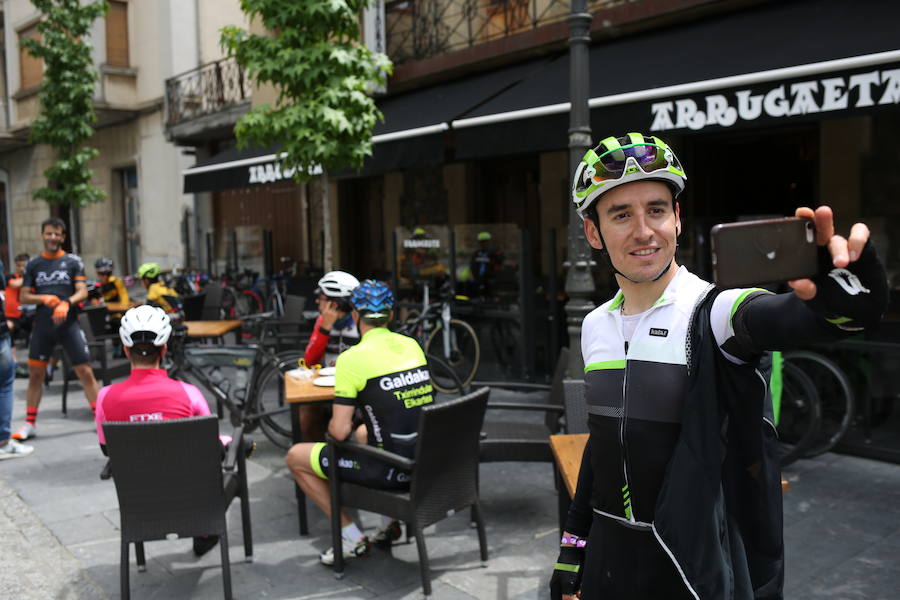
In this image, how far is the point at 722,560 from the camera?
165cm

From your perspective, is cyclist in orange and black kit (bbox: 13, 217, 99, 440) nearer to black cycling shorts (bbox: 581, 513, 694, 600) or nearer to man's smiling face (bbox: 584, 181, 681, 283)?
black cycling shorts (bbox: 581, 513, 694, 600)

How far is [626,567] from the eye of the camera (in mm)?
1811

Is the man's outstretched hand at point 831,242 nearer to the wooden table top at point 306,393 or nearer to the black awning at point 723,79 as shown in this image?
the wooden table top at point 306,393

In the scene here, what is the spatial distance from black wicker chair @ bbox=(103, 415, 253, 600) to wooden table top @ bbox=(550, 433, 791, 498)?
155cm

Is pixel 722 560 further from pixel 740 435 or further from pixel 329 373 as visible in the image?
pixel 329 373

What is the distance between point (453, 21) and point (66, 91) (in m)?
7.69

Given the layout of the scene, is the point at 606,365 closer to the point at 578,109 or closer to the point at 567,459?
the point at 567,459

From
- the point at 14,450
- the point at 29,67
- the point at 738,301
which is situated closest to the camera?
the point at 738,301

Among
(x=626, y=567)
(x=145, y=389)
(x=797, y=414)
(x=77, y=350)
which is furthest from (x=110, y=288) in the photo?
(x=626, y=567)

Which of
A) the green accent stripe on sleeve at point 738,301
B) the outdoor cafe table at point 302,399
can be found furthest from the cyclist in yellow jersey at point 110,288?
the green accent stripe on sleeve at point 738,301

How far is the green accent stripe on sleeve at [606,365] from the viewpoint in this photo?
1857mm

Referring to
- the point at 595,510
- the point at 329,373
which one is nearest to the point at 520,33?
the point at 329,373

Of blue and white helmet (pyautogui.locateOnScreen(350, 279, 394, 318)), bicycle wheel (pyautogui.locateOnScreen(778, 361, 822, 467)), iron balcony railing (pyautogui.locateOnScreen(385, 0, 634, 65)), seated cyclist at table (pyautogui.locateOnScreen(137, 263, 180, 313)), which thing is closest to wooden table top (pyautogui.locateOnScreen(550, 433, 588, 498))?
blue and white helmet (pyautogui.locateOnScreen(350, 279, 394, 318))

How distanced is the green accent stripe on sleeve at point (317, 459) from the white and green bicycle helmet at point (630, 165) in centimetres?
278
